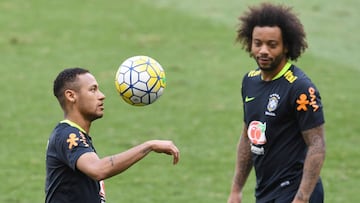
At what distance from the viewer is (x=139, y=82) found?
28.6 feet

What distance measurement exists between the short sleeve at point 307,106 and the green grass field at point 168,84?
5.59 meters

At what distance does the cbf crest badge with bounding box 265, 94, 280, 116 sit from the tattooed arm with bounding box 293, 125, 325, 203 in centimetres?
39

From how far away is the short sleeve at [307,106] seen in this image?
26.1 feet

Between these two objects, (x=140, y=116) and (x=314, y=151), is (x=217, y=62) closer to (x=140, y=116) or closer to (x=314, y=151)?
(x=140, y=116)

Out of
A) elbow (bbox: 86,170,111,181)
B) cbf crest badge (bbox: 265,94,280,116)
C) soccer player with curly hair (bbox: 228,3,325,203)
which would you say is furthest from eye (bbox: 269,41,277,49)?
elbow (bbox: 86,170,111,181)

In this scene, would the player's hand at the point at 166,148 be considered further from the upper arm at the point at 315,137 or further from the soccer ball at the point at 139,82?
the soccer ball at the point at 139,82

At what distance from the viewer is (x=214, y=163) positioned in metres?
15.5

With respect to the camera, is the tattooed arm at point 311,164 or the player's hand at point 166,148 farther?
the tattooed arm at point 311,164

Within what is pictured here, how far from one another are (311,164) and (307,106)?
0.50m

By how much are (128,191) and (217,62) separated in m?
9.50

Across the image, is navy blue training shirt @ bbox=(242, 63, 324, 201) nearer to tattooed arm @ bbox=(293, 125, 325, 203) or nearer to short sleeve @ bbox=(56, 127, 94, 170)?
tattooed arm @ bbox=(293, 125, 325, 203)

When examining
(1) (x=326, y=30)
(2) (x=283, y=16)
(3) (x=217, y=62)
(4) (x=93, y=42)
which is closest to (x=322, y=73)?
(3) (x=217, y=62)

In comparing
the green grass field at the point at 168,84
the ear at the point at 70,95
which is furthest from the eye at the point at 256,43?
the green grass field at the point at 168,84

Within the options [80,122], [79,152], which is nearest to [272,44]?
[80,122]
